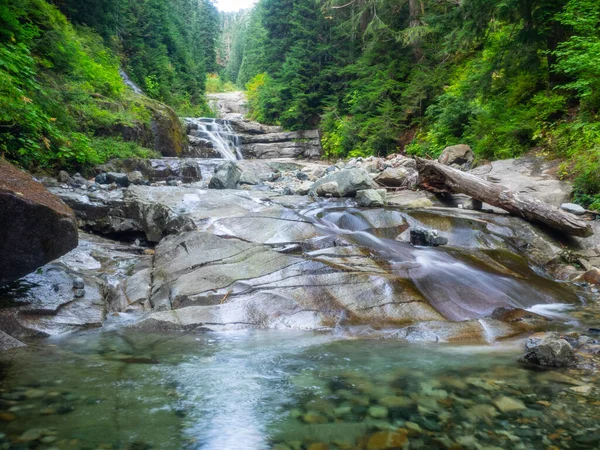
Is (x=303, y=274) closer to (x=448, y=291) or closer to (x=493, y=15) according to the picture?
(x=448, y=291)

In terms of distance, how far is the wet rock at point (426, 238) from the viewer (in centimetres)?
657

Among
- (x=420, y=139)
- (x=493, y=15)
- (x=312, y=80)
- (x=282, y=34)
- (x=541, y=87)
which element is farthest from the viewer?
(x=282, y=34)

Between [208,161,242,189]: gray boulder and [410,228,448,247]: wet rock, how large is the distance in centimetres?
588

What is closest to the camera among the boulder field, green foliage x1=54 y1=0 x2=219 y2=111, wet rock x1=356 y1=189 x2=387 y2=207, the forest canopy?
the boulder field

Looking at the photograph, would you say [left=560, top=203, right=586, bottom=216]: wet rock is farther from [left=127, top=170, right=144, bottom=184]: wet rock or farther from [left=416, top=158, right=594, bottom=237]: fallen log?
[left=127, top=170, right=144, bottom=184]: wet rock

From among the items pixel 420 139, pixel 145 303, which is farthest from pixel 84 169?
pixel 420 139

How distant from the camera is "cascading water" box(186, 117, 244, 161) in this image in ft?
73.8

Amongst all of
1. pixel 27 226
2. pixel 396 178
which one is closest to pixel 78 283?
pixel 27 226

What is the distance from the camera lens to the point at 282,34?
3228 cm

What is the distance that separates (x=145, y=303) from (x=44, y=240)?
1542 millimetres

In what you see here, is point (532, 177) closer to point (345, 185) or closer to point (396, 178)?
point (396, 178)

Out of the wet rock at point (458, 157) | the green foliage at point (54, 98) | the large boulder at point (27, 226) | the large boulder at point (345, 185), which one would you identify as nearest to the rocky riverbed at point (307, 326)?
the large boulder at point (27, 226)

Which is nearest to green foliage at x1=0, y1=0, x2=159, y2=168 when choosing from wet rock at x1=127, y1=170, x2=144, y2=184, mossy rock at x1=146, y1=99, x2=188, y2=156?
mossy rock at x1=146, y1=99, x2=188, y2=156

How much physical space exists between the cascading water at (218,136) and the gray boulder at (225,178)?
34.5 ft
